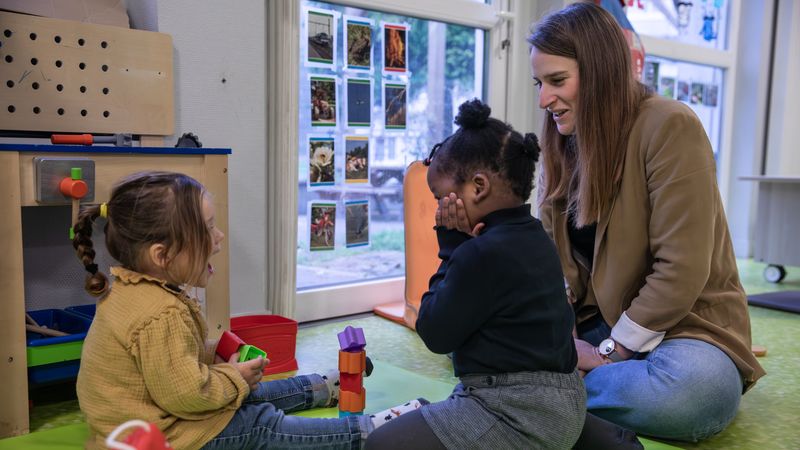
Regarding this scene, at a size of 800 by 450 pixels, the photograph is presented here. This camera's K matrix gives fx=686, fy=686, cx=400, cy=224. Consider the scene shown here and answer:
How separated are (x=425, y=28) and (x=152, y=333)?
1.93 metres

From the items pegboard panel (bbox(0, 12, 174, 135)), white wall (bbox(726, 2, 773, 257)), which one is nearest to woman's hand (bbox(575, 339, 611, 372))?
pegboard panel (bbox(0, 12, 174, 135))

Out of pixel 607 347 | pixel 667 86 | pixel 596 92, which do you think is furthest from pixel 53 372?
pixel 667 86

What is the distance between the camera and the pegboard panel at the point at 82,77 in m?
1.49

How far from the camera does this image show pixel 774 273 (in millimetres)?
3506

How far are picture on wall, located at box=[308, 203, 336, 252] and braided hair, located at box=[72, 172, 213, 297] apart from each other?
1.26 m

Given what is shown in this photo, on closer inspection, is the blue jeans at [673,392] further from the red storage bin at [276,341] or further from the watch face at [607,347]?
the red storage bin at [276,341]

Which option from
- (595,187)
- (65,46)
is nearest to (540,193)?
(595,187)

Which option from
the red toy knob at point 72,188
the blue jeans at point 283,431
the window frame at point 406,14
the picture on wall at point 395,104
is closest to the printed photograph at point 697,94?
the window frame at point 406,14

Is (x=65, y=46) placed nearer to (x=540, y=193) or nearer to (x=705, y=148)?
(x=540, y=193)

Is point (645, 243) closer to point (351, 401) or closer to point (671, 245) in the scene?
point (671, 245)

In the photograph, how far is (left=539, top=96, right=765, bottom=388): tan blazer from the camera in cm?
144

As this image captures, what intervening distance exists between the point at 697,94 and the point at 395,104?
2.31 metres

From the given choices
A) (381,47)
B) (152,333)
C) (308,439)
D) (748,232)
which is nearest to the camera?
(152,333)

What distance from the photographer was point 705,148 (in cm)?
147
